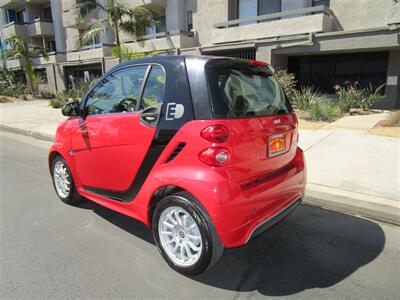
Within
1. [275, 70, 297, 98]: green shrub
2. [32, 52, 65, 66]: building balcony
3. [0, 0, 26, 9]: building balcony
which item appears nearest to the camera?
[275, 70, 297, 98]: green shrub

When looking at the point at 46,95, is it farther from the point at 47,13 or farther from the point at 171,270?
the point at 171,270

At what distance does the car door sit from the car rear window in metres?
0.55

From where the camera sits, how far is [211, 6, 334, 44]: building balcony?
12555 millimetres

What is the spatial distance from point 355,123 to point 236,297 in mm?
8211

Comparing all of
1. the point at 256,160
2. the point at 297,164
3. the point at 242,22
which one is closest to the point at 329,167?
the point at 297,164

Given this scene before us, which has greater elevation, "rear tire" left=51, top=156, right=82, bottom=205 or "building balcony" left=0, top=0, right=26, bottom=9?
"building balcony" left=0, top=0, right=26, bottom=9

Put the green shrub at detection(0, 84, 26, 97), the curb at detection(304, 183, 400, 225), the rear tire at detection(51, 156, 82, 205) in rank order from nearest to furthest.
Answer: the curb at detection(304, 183, 400, 225), the rear tire at detection(51, 156, 82, 205), the green shrub at detection(0, 84, 26, 97)

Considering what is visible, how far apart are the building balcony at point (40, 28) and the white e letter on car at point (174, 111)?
100 ft

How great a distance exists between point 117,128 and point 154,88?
0.58m

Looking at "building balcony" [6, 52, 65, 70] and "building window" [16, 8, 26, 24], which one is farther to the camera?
"building window" [16, 8, 26, 24]

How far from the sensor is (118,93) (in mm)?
3549

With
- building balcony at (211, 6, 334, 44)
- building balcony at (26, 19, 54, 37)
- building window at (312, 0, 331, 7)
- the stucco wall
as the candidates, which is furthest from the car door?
building balcony at (26, 19, 54, 37)

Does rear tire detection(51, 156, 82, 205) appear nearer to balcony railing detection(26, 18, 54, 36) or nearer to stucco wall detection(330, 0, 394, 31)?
stucco wall detection(330, 0, 394, 31)

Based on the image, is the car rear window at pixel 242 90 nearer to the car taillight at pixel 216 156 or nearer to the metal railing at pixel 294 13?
the car taillight at pixel 216 156
